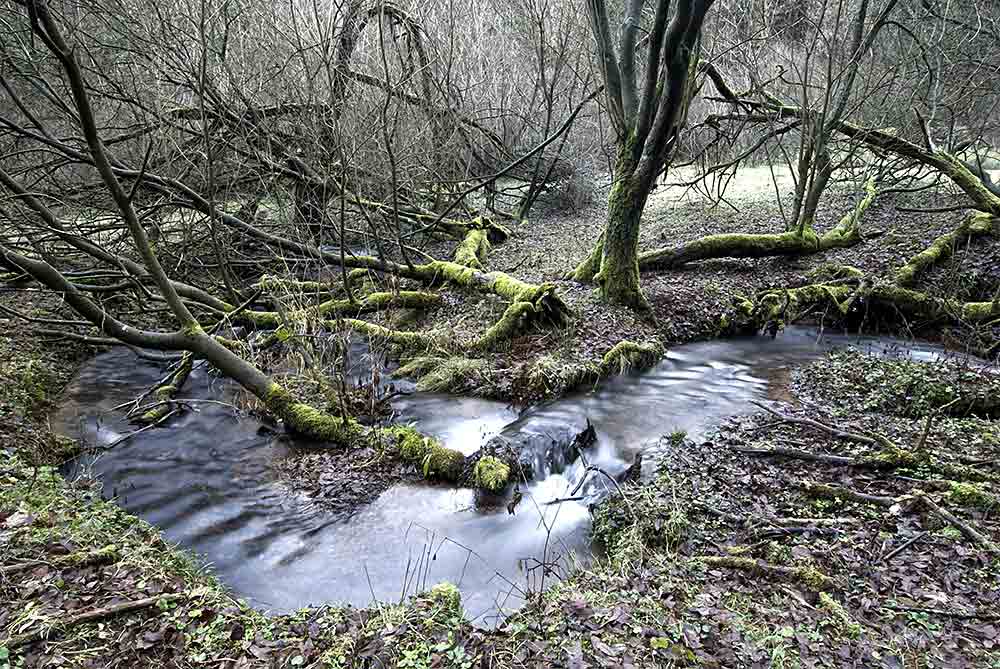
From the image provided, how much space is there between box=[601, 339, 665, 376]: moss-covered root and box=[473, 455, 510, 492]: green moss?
3102 mm

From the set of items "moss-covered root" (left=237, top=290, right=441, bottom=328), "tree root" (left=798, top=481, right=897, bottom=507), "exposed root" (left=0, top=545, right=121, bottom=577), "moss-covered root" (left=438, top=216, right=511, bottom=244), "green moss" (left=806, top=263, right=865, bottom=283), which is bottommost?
"tree root" (left=798, top=481, right=897, bottom=507)

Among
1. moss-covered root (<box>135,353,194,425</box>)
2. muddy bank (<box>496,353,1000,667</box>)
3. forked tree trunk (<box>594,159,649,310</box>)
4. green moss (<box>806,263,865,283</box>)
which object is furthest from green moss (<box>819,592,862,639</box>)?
green moss (<box>806,263,865,283</box>)

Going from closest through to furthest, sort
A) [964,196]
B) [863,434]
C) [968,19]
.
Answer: [863,434] < [968,19] < [964,196]

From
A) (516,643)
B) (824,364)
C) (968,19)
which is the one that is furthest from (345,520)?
(968,19)

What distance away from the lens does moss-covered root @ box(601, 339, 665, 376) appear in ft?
30.4

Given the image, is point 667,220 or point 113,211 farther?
point 667,220

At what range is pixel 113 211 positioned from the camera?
1017cm

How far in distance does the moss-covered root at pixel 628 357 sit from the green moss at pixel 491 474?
122 inches

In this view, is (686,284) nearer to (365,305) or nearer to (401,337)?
(401,337)

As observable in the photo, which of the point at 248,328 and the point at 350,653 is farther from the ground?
the point at 248,328

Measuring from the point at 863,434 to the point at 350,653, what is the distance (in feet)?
17.1

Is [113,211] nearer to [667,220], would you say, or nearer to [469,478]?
[469,478]

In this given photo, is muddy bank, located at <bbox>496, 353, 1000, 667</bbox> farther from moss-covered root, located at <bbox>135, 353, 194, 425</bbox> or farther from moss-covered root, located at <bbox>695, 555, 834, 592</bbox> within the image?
moss-covered root, located at <bbox>135, 353, 194, 425</bbox>

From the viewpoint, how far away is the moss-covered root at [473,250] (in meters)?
13.1
